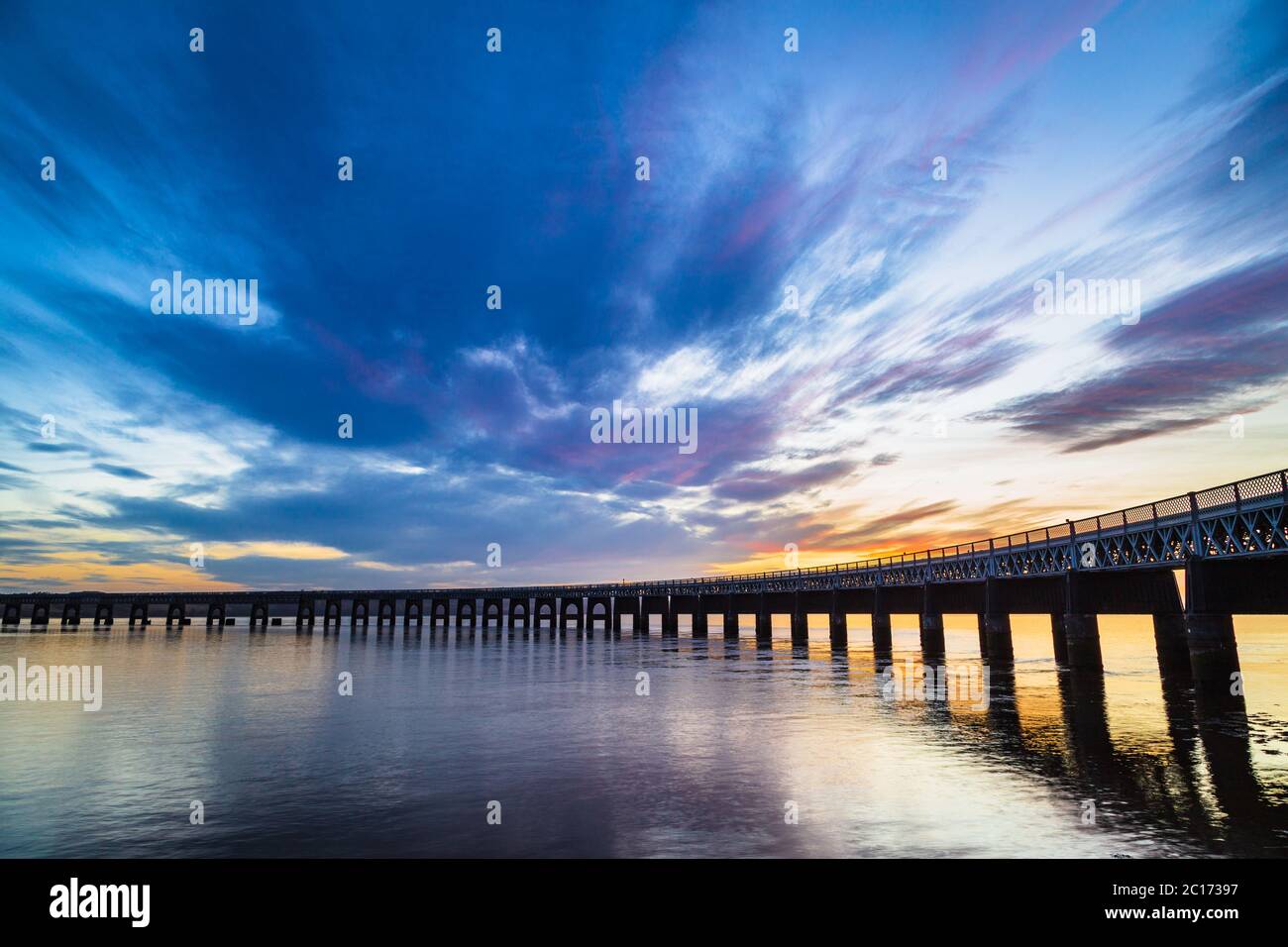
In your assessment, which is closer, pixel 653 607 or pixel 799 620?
pixel 799 620

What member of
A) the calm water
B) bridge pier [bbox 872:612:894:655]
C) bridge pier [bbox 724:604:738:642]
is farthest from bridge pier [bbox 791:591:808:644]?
the calm water

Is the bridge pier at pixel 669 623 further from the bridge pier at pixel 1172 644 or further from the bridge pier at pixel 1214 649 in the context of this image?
the bridge pier at pixel 1214 649

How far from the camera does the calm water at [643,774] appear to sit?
16.0 m

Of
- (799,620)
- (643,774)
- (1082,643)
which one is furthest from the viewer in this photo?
(799,620)

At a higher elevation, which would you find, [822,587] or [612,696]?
[822,587]

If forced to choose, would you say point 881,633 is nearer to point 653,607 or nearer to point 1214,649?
point 1214,649

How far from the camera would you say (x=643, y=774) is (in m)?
23.2

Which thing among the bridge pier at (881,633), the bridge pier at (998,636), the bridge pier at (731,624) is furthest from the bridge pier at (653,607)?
the bridge pier at (998,636)

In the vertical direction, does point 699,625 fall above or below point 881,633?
below

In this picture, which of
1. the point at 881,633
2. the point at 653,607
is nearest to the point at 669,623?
the point at 653,607

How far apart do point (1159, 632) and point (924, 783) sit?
45.9m
